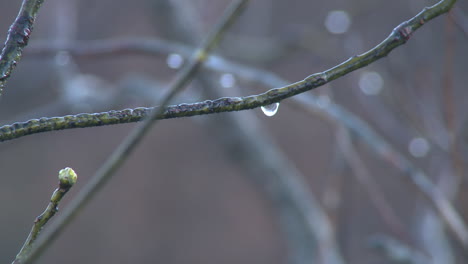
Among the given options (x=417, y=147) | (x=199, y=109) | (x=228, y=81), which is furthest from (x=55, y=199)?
(x=417, y=147)

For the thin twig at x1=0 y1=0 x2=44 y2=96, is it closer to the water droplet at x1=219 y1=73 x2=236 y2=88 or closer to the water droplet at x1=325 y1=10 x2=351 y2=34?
the water droplet at x1=219 y1=73 x2=236 y2=88

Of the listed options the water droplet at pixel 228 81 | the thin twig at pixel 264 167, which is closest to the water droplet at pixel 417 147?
the thin twig at pixel 264 167

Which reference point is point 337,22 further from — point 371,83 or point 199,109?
point 199,109

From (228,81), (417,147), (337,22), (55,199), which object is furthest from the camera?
(337,22)

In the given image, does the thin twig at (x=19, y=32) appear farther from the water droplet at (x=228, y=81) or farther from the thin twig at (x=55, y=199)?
the water droplet at (x=228, y=81)

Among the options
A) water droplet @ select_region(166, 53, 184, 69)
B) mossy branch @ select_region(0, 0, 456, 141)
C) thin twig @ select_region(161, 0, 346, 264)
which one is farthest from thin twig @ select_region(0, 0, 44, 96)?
thin twig @ select_region(161, 0, 346, 264)

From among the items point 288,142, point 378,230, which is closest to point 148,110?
point 378,230

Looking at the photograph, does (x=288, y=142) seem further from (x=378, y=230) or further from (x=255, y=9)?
(x=255, y=9)

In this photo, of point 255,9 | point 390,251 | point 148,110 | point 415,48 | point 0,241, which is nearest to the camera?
point 148,110
